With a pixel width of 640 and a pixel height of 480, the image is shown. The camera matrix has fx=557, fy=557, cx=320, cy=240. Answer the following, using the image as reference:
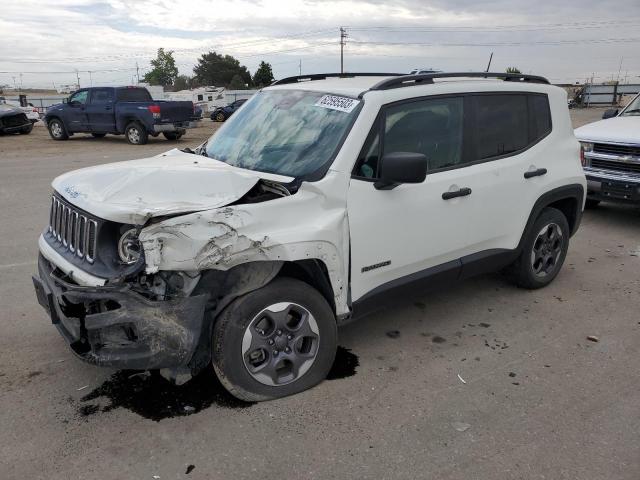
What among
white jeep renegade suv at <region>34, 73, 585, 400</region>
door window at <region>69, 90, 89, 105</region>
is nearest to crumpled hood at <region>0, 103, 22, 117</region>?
door window at <region>69, 90, 89, 105</region>

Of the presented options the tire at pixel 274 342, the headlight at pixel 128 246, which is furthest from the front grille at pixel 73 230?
the tire at pixel 274 342

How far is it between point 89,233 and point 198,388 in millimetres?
1156

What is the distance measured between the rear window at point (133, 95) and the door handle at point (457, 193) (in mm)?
17475

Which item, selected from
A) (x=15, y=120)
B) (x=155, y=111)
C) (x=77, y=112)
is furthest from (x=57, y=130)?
(x=155, y=111)

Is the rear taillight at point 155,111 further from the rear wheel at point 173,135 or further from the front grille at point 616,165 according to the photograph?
the front grille at point 616,165

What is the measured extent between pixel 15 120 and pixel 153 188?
23200 mm

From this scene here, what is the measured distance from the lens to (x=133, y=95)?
770 inches

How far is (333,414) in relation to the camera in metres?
3.23

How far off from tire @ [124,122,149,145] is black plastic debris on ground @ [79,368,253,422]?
16568mm

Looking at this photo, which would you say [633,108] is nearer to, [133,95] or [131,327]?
[131,327]

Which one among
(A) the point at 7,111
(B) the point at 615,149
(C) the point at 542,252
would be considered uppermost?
(B) the point at 615,149

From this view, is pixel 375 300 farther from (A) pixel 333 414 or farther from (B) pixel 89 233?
(B) pixel 89 233

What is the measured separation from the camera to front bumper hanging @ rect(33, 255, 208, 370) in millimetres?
2898

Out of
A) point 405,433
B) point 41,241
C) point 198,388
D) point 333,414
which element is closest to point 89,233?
point 41,241
